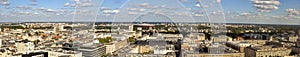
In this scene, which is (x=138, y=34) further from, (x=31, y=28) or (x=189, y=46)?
(x=31, y=28)

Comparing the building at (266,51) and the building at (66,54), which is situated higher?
the building at (66,54)

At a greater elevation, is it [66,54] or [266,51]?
[66,54]

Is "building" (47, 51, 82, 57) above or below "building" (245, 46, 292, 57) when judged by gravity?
above

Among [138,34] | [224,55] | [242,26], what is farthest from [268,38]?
[224,55]

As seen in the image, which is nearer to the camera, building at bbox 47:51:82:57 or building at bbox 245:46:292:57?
building at bbox 47:51:82:57

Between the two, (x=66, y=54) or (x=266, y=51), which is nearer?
(x=66, y=54)

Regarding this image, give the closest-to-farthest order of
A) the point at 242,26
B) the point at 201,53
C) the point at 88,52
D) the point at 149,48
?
the point at 88,52 < the point at 201,53 < the point at 149,48 < the point at 242,26

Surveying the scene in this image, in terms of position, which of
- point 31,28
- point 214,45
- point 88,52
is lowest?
point 31,28

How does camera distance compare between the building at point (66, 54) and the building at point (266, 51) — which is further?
the building at point (266, 51)
